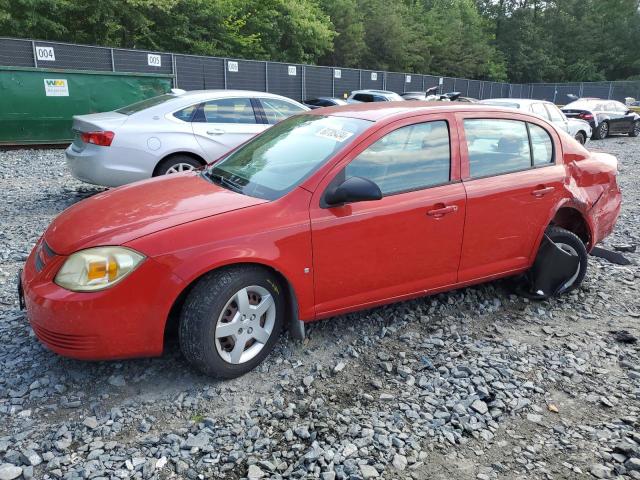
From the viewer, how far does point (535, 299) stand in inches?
173

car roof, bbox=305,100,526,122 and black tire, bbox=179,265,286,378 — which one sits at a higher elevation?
car roof, bbox=305,100,526,122

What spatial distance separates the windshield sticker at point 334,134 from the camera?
3483mm

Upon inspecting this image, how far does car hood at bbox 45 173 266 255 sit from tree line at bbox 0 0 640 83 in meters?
19.7

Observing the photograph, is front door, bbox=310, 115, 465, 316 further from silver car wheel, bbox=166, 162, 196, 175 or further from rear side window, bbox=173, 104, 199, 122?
rear side window, bbox=173, 104, 199, 122

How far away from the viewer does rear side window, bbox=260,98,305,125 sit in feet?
25.5

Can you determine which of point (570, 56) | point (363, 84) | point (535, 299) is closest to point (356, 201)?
point (535, 299)

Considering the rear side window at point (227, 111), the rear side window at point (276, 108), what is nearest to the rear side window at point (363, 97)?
the rear side window at point (276, 108)

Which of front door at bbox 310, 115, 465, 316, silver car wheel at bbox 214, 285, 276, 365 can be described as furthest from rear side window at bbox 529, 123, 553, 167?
silver car wheel at bbox 214, 285, 276, 365

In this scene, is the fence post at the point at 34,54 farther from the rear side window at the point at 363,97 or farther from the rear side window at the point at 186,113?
the rear side window at the point at 363,97

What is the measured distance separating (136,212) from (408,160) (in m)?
1.82

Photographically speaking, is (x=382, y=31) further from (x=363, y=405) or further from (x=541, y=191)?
(x=363, y=405)

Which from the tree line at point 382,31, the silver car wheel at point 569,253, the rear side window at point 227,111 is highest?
the tree line at point 382,31

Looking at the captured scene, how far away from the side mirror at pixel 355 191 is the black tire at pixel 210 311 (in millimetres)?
644

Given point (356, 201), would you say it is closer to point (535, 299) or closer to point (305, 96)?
point (535, 299)
